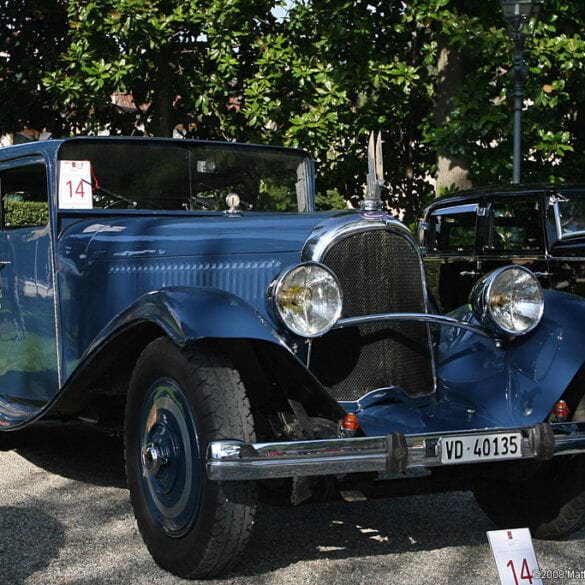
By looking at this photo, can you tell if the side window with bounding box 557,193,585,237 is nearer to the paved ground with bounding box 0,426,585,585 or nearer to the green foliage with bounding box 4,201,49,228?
the paved ground with bounding box 0,426,585,585

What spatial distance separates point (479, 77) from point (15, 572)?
9403mm

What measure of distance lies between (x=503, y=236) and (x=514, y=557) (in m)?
6.12

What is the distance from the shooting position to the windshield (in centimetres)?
482

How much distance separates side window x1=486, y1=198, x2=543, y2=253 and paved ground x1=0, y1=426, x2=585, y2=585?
157 inches

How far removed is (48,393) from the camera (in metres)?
4.96

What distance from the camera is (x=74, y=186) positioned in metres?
4.77

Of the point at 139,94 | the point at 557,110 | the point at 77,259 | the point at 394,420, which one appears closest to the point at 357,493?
the point at 394,420

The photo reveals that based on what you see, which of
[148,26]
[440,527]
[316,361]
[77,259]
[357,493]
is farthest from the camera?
[148,26]

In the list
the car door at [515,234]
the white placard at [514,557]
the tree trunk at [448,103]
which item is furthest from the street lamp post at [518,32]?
the white placard at [514,557]

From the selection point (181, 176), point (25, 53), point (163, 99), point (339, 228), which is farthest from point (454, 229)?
point (25, 53)

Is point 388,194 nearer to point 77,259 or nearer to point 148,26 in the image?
point 148,26

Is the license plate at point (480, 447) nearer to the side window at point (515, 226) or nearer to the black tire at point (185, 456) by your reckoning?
the black tire at point (185, 456)

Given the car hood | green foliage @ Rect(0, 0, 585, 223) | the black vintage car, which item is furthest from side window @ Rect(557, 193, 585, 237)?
the car hood

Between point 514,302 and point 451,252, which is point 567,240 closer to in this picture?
point 451,252
